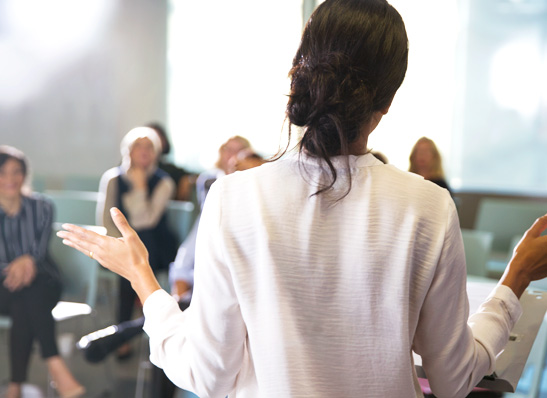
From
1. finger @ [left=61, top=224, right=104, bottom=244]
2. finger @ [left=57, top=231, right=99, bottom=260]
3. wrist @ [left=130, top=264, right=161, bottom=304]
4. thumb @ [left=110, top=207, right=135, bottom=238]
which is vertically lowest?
wrist @ [left=130, top=264, right=161, bottom=304]

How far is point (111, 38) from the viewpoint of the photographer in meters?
7.22

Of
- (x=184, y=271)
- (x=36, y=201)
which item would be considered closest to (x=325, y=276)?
(x=184, y=271)

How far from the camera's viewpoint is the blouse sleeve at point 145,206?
452 centimetres

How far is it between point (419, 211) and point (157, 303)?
1.33 ft

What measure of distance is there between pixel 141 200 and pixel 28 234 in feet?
3.46

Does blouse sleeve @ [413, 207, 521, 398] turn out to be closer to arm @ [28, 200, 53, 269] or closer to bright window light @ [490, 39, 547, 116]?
arm @ [28, 200, 53, 269]

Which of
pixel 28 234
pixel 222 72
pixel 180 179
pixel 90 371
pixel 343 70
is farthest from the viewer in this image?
pixel 222 72

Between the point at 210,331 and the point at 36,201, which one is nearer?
the point at 210,331

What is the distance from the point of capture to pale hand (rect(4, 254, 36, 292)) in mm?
3523

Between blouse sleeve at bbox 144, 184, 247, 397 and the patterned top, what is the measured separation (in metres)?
2.87

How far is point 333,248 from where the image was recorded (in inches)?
33.4

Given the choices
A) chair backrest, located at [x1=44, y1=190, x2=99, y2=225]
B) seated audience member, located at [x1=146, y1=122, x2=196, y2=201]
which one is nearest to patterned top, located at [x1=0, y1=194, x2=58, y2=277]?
chair backrest, located at [x1=44, y1=190, x2=99, y2=225]

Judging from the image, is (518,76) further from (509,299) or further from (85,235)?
(85,235)

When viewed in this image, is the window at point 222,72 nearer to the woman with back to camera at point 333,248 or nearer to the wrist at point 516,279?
the wrist at point 516,279
